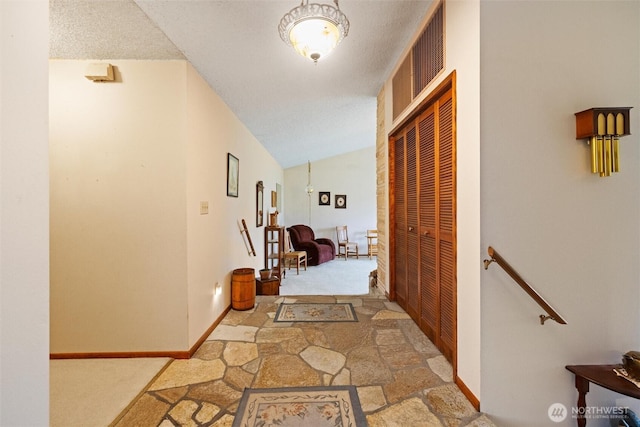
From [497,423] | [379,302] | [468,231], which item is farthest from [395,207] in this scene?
[497,423]

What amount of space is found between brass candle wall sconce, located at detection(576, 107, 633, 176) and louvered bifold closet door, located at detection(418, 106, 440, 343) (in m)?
0.94

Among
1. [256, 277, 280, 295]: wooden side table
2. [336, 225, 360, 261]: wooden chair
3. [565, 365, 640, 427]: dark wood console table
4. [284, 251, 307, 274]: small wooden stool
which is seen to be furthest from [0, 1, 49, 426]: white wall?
[336, 225, 360, 261]: wooden chair

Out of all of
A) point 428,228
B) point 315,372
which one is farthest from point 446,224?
point 315,372

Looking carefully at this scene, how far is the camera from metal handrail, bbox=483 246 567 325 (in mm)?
1579

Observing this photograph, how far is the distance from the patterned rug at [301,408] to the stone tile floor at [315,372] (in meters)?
0.06

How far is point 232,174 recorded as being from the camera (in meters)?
3.73

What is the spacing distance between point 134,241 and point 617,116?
3267 millimetres

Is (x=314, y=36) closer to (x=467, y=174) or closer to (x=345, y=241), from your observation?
(x=467, y=174)

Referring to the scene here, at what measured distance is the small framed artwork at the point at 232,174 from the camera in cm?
358

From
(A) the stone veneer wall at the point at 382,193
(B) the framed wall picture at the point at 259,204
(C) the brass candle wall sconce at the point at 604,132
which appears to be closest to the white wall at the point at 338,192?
(B) the framed wall picture at the point at 259,204

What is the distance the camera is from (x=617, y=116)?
1582 millimetres

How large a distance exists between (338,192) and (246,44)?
22.7 ft

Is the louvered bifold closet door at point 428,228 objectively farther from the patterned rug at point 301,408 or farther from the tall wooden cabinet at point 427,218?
the patterned rug at point 301,408

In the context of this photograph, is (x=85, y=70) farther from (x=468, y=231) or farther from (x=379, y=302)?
(x=379, y=302)
